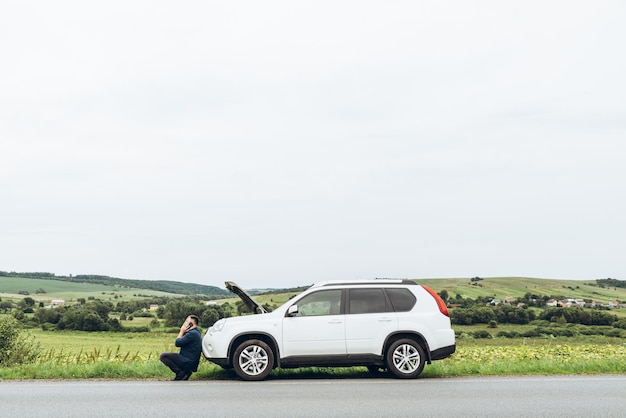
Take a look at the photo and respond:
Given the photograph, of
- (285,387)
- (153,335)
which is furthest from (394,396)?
(153,335)

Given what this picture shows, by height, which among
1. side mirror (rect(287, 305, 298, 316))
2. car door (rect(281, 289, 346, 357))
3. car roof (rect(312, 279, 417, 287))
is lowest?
car door (rect(281, 289, 346, 357))

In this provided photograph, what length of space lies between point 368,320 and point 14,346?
32.9 feet

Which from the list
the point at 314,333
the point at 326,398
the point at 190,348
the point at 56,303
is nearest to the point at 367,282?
the point at 314,333

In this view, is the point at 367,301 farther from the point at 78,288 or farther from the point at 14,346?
the point at 78,288

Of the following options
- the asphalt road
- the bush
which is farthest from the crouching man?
the bush

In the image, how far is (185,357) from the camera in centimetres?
1327

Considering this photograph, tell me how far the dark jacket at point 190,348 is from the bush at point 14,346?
592 centimetres

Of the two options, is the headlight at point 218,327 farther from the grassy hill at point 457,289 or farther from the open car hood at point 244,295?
the grassy hill at point 457,289

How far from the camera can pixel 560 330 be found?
4409 inches

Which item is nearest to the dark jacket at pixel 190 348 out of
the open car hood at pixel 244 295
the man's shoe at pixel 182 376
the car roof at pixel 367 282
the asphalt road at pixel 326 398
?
the man's shoe at pixel 182 376

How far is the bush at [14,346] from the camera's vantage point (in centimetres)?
1686

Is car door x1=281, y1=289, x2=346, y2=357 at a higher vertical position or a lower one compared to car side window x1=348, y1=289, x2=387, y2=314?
lower

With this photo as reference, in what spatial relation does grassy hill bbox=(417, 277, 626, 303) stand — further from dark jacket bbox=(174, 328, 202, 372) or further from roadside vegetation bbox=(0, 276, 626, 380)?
dark jacket bbox=(174, 328, 202, 372)

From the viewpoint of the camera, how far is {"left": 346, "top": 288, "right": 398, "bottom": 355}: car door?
12.9 meters
